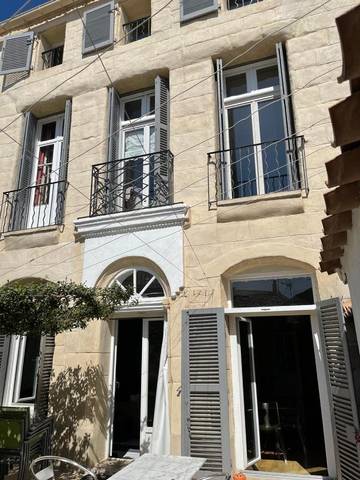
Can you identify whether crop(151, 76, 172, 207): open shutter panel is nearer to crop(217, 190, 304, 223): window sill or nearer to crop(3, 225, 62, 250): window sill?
crop(217, 190, 304, 223): window sill

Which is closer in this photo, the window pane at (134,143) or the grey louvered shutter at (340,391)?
the grey louvered shutter at (340,391)

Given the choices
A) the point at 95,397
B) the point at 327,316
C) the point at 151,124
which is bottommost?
the point at 95,397

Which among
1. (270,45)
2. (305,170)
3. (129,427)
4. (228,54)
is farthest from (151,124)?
(129,427)

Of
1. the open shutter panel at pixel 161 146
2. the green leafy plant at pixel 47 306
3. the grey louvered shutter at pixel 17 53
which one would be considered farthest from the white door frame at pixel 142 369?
the grey louvered shutter at pixel 17 53

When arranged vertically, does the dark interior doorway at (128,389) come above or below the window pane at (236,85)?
below

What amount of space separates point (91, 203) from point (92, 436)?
3688 millimetres

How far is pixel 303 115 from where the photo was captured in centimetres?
581

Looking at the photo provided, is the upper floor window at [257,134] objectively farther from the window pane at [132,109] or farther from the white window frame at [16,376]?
the white window frame at [16,376]

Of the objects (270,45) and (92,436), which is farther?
(270,45)

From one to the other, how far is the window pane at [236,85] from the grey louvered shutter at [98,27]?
8.79 ft

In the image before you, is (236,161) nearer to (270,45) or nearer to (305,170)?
(305,170)

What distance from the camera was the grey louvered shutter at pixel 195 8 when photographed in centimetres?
700

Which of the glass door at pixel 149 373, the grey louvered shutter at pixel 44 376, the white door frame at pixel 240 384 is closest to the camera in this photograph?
the white door frame at pixel 240 384

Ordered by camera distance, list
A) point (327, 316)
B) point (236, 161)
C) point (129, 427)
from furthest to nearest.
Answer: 1. point (236, 161)
2. point (129, 427)
3. point (327, 316)
